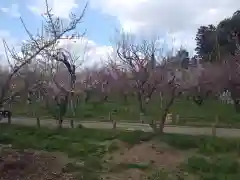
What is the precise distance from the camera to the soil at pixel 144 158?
909 cm

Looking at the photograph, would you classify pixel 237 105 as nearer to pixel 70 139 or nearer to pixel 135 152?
pixel 70 139

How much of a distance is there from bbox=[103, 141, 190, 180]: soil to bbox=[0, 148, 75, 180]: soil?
1.21 m

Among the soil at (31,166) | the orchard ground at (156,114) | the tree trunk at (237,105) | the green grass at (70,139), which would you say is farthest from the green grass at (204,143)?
the tree trunk at (237,105)

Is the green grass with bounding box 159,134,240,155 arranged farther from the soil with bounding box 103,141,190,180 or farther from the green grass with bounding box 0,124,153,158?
the green grass with bounding box 0,124,153,158

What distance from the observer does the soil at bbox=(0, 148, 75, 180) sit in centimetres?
855

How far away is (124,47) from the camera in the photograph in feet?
65.2

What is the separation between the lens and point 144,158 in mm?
10828

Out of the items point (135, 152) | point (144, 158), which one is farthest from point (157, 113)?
point (144, 158)

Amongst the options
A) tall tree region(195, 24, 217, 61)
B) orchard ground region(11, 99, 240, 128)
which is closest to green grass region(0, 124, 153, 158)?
orchard ground region(11, 99, 240, 128)

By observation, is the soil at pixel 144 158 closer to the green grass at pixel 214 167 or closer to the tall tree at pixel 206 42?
the green grass at pixel 214 167

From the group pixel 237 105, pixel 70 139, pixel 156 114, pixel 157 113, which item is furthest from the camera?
pixel 237 105

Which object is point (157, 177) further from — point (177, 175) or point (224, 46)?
point (224, 46)

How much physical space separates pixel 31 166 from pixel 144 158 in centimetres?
319

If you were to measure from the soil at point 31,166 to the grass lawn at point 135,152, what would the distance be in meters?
0.33
